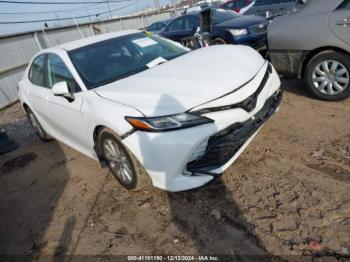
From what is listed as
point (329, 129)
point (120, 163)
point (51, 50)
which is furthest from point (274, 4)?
point (120, 163)

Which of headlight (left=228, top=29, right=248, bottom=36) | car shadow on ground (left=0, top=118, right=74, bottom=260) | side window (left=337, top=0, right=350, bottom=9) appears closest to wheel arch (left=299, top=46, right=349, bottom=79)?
side window (left=337, top=0, right=350, bottom=9)

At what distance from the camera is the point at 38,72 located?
4426 mm

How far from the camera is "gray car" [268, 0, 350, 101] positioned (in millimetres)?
3852

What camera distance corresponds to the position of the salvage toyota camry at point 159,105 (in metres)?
2.53

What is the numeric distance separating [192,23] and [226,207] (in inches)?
304

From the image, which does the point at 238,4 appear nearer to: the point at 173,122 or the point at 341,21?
the point at 341,21

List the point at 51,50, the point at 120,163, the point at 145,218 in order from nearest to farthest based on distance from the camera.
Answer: the point at 145,218
the point at 120,163
the point at 51,50

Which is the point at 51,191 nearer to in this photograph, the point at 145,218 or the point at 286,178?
the point at 145,218

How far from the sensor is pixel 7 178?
457cm

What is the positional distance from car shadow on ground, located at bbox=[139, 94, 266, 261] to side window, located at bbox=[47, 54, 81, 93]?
4.30ft

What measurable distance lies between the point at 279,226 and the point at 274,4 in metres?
9.48

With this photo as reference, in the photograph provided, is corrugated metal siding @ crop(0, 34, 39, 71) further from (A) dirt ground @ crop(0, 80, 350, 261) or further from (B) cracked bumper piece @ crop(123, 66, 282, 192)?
(B) cracked bumper piece @ crop(123, 66, 282, 192)

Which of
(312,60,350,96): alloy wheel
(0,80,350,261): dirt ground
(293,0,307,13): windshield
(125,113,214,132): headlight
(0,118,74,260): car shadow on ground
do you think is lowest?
(0,118,74,260): car shadow on ground

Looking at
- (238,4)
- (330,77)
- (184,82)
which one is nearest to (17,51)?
(238,4)
